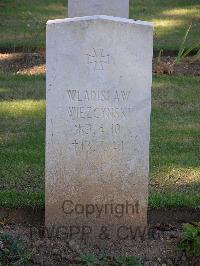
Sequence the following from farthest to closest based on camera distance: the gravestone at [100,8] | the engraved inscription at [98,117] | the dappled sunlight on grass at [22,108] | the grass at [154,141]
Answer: the gravestone at [100,8] → the dappled sunlight on grass at [22,108] → the grass at [154,141] → the engraved inscription at [98,117]

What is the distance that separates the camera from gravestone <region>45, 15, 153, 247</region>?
457cm

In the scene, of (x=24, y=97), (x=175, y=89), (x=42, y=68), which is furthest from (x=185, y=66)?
(x=24, y=97)

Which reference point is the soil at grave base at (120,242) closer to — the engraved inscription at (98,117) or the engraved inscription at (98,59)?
the engraved inscription at (98,117)

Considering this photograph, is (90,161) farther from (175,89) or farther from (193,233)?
(175,89)

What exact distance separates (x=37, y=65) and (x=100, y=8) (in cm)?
133

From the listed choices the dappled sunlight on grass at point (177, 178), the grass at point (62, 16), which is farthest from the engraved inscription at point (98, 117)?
the grass at point (62, 16)

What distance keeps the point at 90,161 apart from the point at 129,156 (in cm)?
26

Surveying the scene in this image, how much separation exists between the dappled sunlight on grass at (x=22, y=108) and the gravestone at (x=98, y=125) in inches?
120

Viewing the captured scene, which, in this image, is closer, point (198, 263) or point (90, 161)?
point (198, 263)

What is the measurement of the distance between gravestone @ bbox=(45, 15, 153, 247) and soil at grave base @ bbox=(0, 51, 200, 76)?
16.2ft

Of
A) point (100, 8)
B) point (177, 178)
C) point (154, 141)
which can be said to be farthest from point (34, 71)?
point (177, 178)

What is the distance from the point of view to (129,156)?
15.8 feet

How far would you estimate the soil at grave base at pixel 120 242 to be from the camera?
4574 millimetres

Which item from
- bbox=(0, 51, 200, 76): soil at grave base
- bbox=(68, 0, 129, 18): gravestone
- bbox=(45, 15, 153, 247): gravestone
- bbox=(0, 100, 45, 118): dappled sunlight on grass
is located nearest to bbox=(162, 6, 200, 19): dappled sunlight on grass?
bbox=(0, 51, 200, 76): soil at grave base
